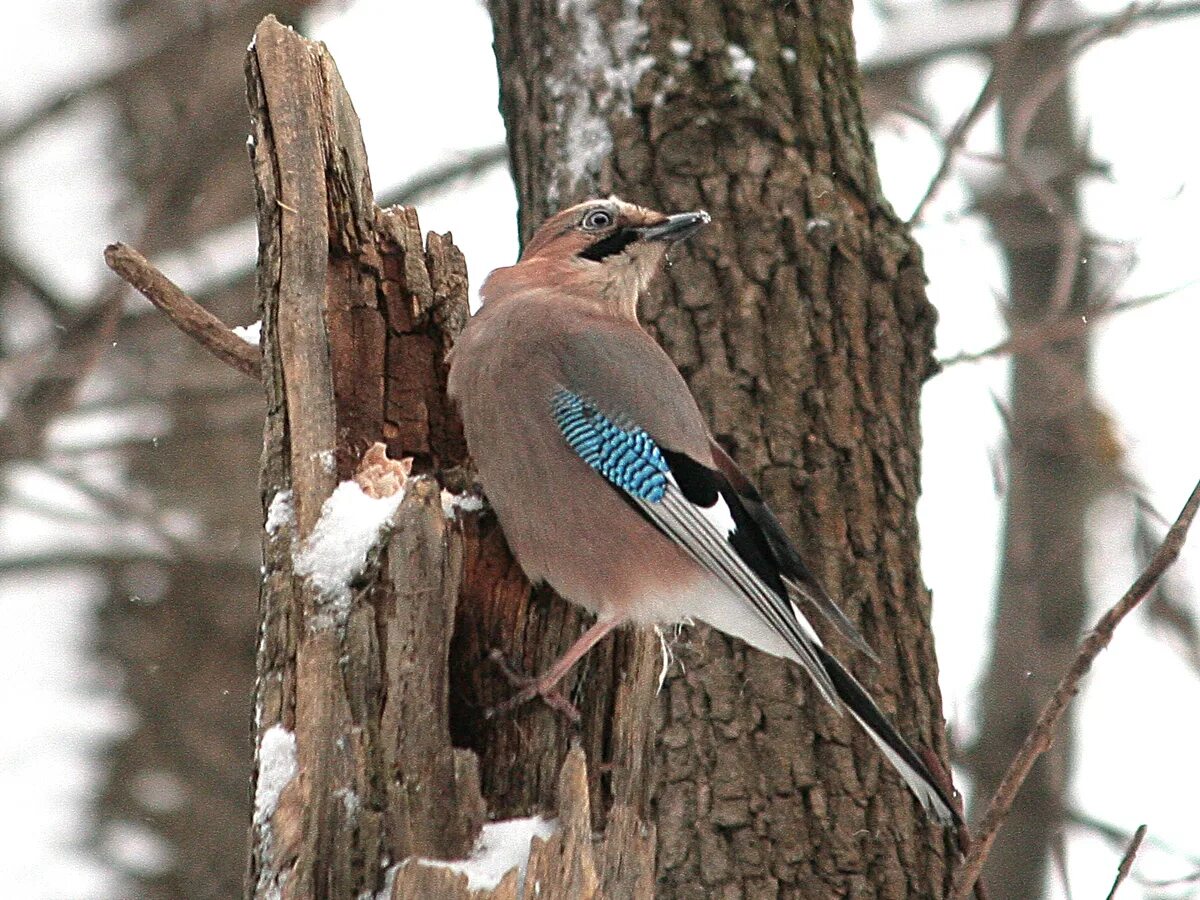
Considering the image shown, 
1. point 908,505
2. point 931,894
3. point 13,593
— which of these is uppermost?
point 13,593

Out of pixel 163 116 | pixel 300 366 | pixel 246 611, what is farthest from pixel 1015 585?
pixel 163 116

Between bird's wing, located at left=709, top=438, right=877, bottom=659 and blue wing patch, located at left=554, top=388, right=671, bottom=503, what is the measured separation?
0.15m

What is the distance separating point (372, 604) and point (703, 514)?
1.01 metres

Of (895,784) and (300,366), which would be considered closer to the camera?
(300,366)

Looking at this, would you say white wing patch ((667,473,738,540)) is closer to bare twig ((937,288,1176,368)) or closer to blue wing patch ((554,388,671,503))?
blue wing patch ((554,388,671,503))

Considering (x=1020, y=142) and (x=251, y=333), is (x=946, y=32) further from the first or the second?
(x=251, y=333)

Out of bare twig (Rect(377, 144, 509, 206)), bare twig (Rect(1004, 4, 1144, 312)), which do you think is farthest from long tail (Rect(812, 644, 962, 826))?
bare twig (Rect(377, 144, 509, 206))

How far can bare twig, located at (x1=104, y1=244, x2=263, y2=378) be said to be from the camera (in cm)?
354

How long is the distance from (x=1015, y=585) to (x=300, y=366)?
4.34 meters

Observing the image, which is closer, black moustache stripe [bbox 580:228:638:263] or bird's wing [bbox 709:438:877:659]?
bird's wing [bbox 709:438:877:659]

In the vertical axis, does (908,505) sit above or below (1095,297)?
below

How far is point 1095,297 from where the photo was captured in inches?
228

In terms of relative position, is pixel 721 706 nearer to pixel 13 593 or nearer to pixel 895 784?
pixel 895 784

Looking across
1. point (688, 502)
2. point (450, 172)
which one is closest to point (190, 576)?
point (450, 172)
